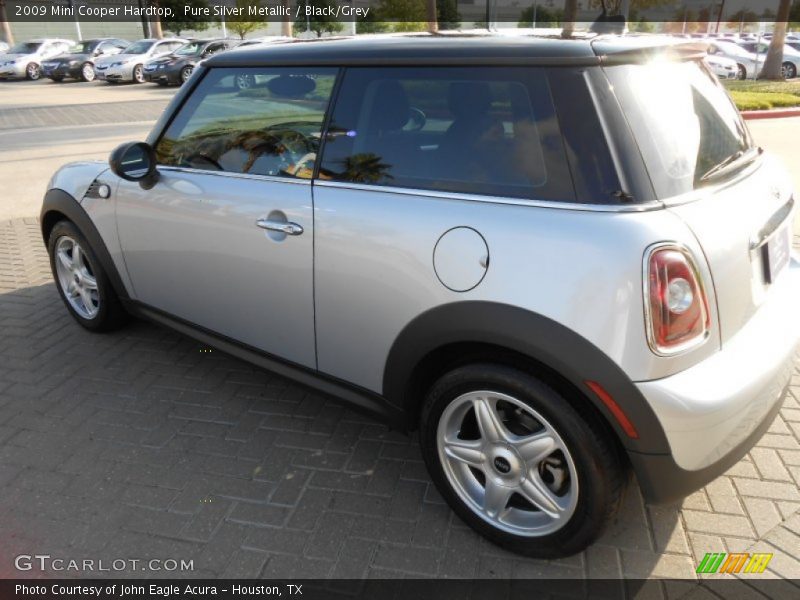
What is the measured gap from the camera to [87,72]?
77.7 feet

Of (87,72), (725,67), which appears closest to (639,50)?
(725,67)

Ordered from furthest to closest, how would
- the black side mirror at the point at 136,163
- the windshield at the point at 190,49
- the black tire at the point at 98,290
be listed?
the windshield at the point at 190,49, the black tire at the point at 98,290, the black side mirror at the point at 136,163

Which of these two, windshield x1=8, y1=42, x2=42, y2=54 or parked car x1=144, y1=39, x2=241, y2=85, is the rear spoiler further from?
windshield x1=8, y1=42, x2=42, y2=54

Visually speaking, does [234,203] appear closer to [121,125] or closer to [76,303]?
[76,303]

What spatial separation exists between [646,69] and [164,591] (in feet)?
7.90

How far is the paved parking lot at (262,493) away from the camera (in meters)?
2.29

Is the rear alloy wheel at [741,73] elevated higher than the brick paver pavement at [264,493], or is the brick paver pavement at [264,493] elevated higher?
the brick paver pavement at [264,493]

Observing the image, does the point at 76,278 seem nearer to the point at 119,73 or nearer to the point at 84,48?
the point at 119,73

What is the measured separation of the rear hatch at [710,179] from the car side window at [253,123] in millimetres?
1214

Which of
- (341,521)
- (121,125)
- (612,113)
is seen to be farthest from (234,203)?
(121,125)

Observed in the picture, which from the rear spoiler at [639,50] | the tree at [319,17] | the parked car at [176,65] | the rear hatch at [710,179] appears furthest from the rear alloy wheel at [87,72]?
the rear hatch at [710,179]

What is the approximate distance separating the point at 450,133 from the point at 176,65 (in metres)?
20.3

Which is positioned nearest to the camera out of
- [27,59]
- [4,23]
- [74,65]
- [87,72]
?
[74,65]

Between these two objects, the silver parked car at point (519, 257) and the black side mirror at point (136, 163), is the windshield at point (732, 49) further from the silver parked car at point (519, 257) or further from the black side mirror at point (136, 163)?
the black side mirror at point (136, 163)
